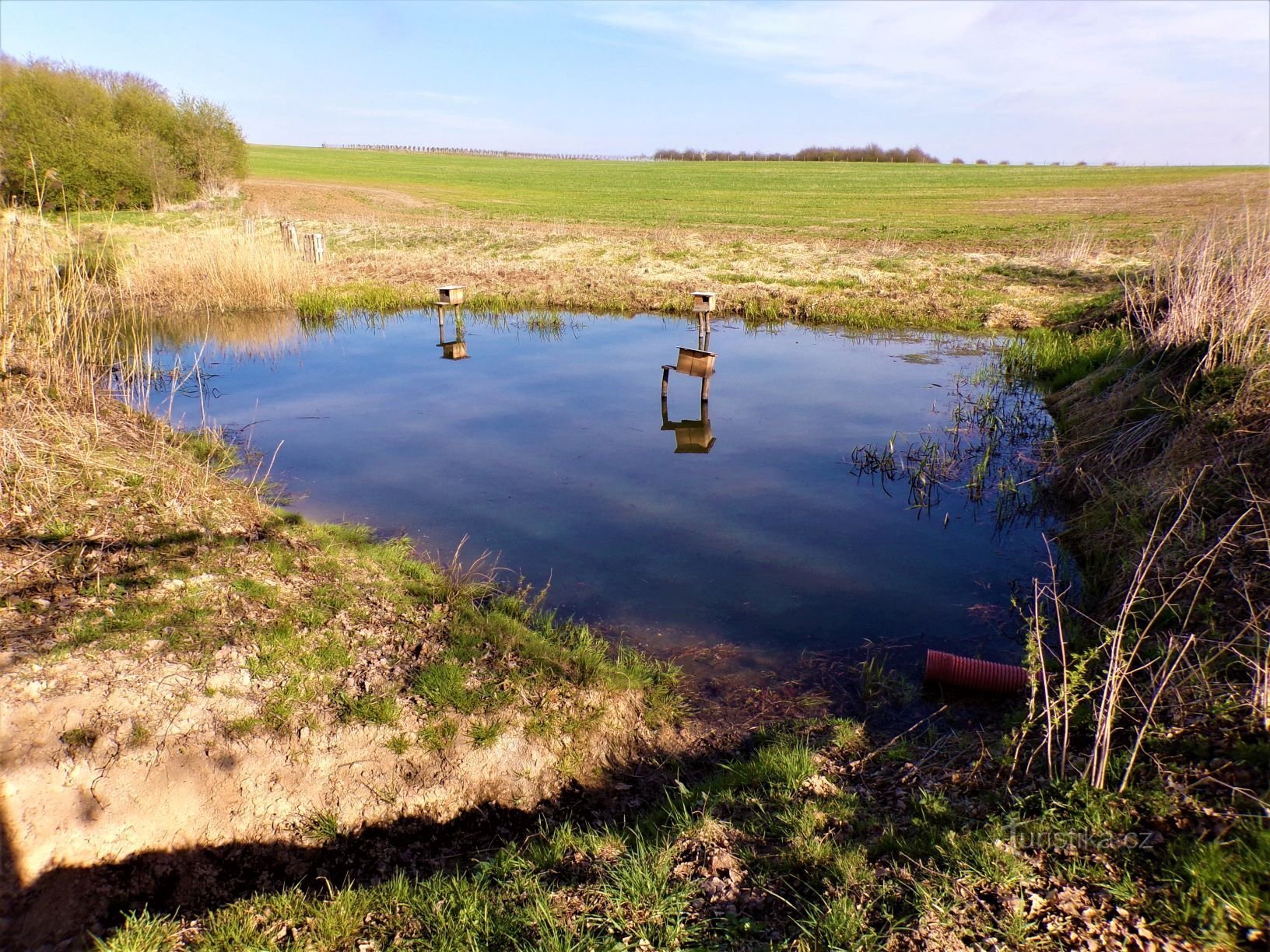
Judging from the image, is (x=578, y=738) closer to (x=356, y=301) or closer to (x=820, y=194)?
(x=356, y=301)

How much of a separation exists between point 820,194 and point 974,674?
159ft

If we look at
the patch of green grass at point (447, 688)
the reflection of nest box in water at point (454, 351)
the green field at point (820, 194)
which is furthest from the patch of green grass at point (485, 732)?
the green field at point (820, 194)

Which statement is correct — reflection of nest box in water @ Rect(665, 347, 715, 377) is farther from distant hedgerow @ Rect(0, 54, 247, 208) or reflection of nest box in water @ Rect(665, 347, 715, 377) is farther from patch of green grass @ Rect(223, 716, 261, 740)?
distant hedgerow @ Rect(0, 54, 247, 208)

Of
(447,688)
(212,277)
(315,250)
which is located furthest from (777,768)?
(315,250)

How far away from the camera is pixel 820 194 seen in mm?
48562

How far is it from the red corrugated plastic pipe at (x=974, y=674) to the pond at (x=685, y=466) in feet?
2.40

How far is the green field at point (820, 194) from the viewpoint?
3130 centimetres

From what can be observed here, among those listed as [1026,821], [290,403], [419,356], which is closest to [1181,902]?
[1026,821]

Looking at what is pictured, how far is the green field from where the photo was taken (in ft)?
103

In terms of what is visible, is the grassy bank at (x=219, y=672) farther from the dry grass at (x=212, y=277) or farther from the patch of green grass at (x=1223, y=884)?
the dry grass at (x=212, y=277)

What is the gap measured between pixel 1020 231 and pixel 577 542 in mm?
27003

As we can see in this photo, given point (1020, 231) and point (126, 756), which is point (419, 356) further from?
point (1020, 231)

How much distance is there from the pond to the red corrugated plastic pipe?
733 millimetres

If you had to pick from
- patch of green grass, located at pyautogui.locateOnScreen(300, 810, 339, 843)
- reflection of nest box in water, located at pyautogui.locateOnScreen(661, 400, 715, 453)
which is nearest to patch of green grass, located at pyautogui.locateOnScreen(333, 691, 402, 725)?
patch of green grass, located at pyautogui.locateOnScreen(300, 810, 339, 843)
